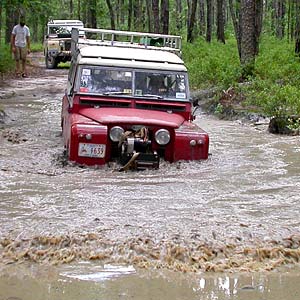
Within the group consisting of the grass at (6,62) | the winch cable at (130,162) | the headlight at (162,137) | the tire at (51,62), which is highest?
the headlight at (162,137)

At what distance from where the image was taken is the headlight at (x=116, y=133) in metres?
8.65

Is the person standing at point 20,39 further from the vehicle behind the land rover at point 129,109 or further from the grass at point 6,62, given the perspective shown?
the vehicle behind the land rover at point 129,109

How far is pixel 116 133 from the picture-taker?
866 centimetres

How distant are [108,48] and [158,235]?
17.4 feet

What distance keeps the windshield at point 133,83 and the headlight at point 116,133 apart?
111 centimetres

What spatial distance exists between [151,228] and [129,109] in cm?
373

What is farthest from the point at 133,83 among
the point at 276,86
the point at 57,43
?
the point at 57,43

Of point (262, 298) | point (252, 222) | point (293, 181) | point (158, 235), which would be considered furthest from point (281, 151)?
point (262, 298)

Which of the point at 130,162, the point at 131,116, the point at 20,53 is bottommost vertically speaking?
the point at 130,162

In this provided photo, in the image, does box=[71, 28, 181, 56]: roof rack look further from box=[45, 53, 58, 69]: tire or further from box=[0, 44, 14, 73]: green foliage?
box=[45, 53, 58, 69]: tire

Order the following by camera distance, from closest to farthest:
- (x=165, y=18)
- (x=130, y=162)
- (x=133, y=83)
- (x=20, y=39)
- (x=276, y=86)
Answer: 1. (x=130, y=162)
2. (x=133, y=83)
3. (x=276, y=86)
4. (x=20, y=39)
5. (x=165, y=18)

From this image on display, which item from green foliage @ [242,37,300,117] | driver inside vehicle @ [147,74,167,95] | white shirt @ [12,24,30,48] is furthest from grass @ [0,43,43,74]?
driver inside vehicle @ [147,74,167,95]

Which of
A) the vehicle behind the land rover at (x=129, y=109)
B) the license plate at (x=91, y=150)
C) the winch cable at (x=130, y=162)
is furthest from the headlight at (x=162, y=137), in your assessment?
the license plate at (x=91, y=150)

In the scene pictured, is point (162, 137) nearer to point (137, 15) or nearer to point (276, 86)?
point (276, 86)
